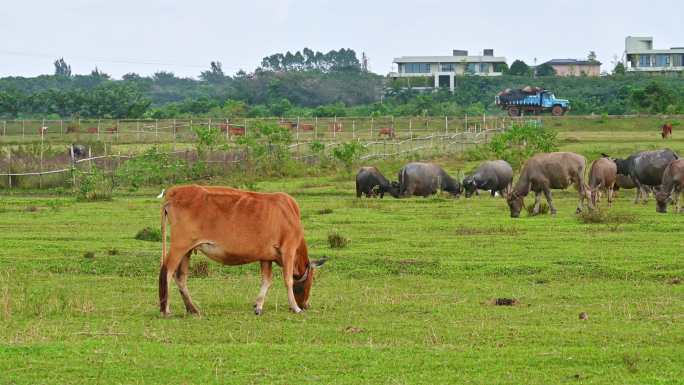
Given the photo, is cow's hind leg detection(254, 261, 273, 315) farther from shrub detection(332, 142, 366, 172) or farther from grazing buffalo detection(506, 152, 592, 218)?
shrub detection(332, 142, 366, 172)

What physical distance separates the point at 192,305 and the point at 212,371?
10.6 feet

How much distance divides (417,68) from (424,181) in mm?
101931

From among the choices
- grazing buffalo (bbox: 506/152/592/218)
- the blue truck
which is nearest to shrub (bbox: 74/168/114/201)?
grazing buffalo (bbox: 506/152/592/218)

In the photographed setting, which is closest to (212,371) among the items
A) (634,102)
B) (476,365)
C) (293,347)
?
(293,347)

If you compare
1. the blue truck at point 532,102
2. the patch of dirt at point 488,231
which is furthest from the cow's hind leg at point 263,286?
the blue truck at point 532,102

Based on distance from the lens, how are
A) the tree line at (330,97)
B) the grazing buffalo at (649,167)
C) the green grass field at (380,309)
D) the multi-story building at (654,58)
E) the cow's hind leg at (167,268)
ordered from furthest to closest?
the multi-story building at (654,58)
the tree line at (330,97)
the grazing buffalo at (649,167)
the cow's hind leg at (167,268)
the green grass field at (380,309)

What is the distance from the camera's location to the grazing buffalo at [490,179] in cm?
3619

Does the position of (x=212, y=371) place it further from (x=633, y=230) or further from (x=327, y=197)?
(x=327, y=197)

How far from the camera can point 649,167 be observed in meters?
30.1

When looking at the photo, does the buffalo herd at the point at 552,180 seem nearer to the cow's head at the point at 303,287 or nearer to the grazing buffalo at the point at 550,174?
the grazing buffalo at the point at 550,174

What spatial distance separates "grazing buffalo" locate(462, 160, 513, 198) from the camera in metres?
36.2

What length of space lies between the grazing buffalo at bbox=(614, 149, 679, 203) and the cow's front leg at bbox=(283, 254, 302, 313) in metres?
18.5

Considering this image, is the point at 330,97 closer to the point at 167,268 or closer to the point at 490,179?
the point at 490,179

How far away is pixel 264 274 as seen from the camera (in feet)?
43.8
